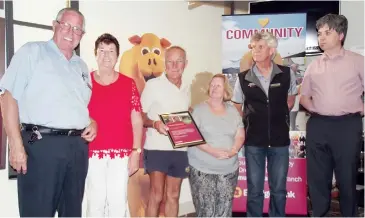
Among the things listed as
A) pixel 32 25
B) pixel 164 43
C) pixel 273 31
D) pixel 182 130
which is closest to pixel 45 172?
pixel 182 130

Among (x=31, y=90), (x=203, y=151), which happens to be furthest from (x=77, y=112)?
(x=203, y=151)

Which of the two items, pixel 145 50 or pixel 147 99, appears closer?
pixel 147 99

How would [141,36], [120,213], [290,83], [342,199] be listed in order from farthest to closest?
1. [141,36]
2. [290,83]
3. [342,199]
4. [120,213]

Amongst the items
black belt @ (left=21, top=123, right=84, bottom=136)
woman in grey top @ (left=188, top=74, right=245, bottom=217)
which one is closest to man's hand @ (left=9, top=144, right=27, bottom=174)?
black belt @ (left=21, top=123, right=84, bottom=136)

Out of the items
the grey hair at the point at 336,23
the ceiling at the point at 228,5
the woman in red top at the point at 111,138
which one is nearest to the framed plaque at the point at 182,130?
the woman in red top at the point at 111,138

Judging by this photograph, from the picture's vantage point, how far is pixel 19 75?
8.00ft

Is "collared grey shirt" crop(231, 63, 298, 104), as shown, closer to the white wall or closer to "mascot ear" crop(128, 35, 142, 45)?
the white wall

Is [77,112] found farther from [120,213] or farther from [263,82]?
[263,82]

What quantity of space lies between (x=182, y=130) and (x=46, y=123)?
120cm

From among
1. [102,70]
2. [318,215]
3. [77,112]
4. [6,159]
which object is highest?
[102,70]

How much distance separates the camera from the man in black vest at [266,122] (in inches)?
131

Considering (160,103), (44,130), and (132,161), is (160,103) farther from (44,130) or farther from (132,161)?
(44,130)

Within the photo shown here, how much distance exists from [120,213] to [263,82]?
163cm

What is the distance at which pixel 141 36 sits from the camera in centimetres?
405
